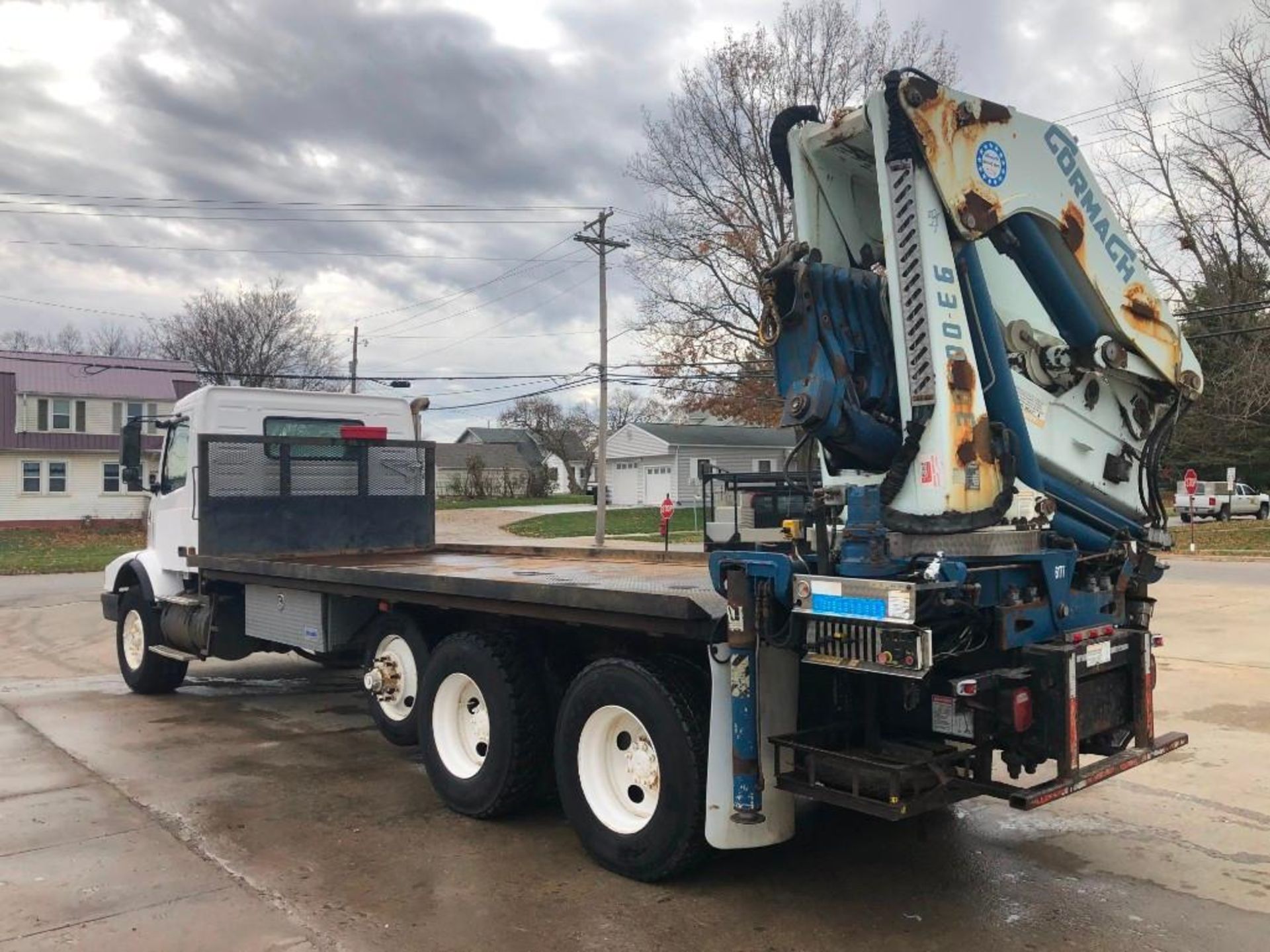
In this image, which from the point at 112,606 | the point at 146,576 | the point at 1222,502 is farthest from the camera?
the point at 1222,502

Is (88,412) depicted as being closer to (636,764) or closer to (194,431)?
(194,431)

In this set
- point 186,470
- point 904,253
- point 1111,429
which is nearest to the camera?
point 904,253

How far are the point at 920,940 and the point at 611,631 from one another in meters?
1.89

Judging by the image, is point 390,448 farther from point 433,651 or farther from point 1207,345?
point 1207,345

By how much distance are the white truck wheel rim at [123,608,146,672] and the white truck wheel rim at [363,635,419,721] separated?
3.78 meters

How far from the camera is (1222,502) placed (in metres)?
37.5

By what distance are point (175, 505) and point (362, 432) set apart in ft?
5.61

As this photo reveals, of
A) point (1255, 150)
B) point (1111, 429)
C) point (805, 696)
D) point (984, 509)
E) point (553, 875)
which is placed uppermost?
point (1255, 150)

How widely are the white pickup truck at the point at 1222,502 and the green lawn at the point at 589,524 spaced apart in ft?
59.2

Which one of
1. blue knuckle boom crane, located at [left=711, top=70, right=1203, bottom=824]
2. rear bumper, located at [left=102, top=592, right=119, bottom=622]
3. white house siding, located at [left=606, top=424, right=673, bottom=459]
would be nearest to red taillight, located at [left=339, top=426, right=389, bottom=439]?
rear bumper, located at [left=102, top=592, right=119, bottom=622]

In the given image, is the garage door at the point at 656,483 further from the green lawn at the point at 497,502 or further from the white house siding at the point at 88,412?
the white house siding at the point at 88,412

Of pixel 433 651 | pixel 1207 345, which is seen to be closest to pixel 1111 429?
pixel 433 651

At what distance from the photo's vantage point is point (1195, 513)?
38.3 m

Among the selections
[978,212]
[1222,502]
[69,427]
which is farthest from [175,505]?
[69,427]
